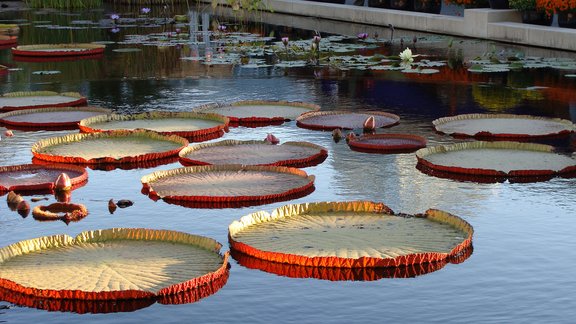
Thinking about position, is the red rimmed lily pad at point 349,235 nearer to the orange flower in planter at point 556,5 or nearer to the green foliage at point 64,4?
the orange flower in planter at point 556,5

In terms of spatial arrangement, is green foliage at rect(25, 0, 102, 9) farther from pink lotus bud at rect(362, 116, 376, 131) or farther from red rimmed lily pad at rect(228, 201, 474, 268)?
red rimmed lily pad at rect(228, 201, 474, 268)

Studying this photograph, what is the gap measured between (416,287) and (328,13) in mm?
15050

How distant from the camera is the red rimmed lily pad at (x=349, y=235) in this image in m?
5.38

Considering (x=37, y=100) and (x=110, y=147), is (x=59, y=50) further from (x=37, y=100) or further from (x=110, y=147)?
(x=110, y=147)

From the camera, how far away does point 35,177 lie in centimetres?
726

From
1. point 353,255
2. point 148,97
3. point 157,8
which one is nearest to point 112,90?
point 148,97

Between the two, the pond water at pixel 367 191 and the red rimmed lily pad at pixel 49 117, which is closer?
the pond water at pixel 367 191

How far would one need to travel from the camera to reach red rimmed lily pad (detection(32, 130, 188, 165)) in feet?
25.5

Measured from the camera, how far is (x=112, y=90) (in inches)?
453

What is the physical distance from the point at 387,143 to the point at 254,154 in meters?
1.01

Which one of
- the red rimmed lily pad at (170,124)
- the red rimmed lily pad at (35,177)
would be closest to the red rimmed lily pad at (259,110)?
the red rimmed lily pad at (170,124)

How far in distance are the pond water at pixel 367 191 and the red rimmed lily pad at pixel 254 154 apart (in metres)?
0.11

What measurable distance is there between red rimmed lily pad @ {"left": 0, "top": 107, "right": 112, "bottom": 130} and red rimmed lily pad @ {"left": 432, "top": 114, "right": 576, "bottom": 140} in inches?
109

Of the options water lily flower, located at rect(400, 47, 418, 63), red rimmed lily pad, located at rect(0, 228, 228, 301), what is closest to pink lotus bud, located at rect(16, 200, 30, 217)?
red rimmed lily pad, located at rect(0, 228, 228, 301)
